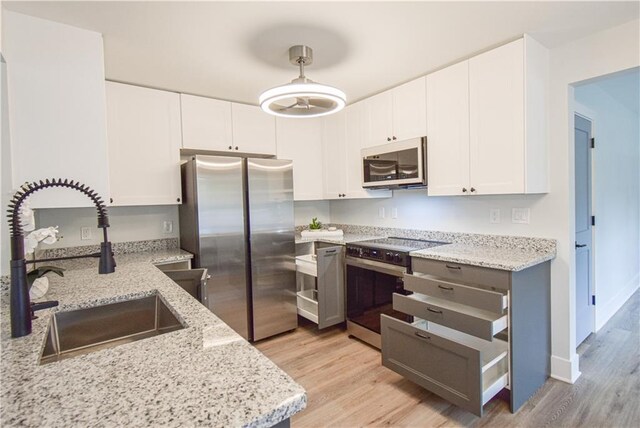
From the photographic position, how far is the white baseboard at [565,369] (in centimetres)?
216

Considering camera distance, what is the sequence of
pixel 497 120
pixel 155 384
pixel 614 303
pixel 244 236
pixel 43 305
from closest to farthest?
pixel 155 384 < pixel 43 305 < pixel 497 120 < pixel 244 236 < pixel 614 303

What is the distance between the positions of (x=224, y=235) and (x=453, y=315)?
6.20ft

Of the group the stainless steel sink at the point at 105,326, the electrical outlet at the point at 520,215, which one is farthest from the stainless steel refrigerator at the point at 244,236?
the electrical outlet at the point at 520,215

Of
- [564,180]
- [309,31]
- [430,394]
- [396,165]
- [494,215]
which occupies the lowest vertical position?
[430,394]

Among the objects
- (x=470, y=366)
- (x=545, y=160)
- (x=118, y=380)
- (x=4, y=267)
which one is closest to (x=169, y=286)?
(x=4, y=267)

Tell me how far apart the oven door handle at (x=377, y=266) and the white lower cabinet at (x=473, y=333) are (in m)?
0.15

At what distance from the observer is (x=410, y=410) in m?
1.95

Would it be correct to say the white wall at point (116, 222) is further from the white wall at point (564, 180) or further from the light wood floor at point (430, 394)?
the white wall at point (564, 180)

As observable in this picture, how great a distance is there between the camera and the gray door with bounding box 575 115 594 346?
2593mm

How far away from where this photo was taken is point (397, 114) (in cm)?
280

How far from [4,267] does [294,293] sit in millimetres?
2201

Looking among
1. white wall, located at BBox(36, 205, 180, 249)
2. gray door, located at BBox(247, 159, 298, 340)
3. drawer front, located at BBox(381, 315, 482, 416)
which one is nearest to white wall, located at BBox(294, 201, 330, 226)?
gray door, located at BBox(247, 159, 298, 340)

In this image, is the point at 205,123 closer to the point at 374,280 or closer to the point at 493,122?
the point at 374,280

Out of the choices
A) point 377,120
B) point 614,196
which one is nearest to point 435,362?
point 377,120
